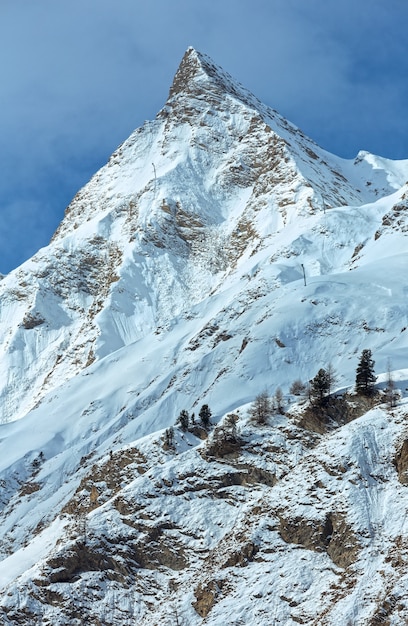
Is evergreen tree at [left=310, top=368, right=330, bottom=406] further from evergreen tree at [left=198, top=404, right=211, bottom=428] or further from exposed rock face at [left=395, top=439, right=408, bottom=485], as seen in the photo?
exposed rock face at [left=395, top=439, right=408, bottom=485]

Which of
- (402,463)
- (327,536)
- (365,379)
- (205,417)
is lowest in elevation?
(327,536)

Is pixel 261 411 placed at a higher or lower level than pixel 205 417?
lower

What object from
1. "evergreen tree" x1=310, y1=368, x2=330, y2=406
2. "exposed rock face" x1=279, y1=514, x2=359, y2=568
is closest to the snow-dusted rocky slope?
"exposed rock face" x1=279, y1=514, x2=359, y2=568

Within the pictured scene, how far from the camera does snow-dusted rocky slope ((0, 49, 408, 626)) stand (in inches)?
2282

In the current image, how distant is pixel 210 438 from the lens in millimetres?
70438

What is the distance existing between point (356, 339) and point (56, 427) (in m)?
43.6

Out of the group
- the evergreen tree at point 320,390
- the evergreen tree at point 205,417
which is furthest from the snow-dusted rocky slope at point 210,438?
the evergreen tree at point 205,417

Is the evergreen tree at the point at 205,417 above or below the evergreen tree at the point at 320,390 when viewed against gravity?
above

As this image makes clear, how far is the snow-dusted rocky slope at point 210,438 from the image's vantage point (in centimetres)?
5797

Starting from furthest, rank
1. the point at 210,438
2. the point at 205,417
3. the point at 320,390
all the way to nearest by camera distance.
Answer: the point at 205,417
the point at 320,390
the point at 210,438

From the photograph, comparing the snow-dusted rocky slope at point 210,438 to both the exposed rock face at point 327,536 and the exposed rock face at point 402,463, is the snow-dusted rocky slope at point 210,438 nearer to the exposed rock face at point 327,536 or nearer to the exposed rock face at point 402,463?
the exposed rock face at point 327,536

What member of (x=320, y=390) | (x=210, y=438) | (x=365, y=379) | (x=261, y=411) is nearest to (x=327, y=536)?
(x=210, y=438)

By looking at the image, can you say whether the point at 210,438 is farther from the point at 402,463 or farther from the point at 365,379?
the point at 402,463

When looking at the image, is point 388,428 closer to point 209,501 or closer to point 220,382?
point 209,501
